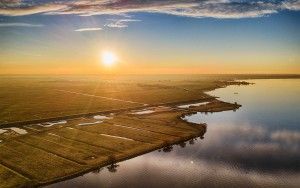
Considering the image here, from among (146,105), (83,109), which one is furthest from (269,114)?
(83,109)

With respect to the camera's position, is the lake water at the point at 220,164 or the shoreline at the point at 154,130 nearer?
the lake water at the point at 220,164

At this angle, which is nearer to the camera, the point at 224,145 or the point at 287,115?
the point at 224,145

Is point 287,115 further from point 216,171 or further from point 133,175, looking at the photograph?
point 133,175

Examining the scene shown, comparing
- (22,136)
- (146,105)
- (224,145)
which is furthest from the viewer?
(146,105)

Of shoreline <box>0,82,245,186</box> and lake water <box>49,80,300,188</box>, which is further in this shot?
shoreline <box>0,82,245,186</box>


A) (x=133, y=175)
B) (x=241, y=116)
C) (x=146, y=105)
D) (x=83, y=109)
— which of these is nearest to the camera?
(x=133, y=175)

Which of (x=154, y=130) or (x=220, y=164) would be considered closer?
(x=220, y=164)

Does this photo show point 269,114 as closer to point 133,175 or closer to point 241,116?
point 241,116

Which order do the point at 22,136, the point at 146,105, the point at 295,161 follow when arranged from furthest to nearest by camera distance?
the point at 146,105 → the point at 22,136 → the point at 295,161

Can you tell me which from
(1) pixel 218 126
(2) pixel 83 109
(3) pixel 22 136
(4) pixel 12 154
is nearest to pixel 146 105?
(2) pixel 83 109
